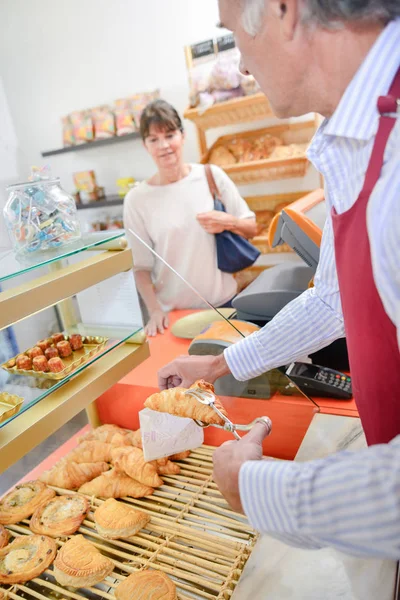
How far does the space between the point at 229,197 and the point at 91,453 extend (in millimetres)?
1695

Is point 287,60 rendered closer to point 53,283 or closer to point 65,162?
point 53,283

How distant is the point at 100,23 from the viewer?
11.4 feet

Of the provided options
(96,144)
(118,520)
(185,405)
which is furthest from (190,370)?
(96,144)

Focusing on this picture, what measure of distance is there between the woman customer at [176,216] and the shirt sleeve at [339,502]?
1688 millimetres

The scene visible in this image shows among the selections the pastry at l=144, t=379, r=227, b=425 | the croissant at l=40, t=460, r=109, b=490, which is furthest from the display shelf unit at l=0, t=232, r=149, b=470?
the croissant at l=40, t=460, r=109, b=490

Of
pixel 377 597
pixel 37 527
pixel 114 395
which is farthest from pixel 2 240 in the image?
pixel 377 597

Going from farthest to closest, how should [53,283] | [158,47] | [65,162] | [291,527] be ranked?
[65,162] → [158,47] → [53,283] → [291,527]

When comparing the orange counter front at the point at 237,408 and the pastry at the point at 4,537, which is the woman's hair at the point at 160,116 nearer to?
the orange counter front at the point at 237,408

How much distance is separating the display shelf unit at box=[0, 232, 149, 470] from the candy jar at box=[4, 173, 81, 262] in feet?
0.21

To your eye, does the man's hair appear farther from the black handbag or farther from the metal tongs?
the black handbag

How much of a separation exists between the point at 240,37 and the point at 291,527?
738 millimetres

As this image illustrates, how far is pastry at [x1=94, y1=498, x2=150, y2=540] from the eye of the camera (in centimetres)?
96

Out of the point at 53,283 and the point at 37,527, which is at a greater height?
the point at 53,283

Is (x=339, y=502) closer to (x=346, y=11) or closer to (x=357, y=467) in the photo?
(x=357, y=467)
